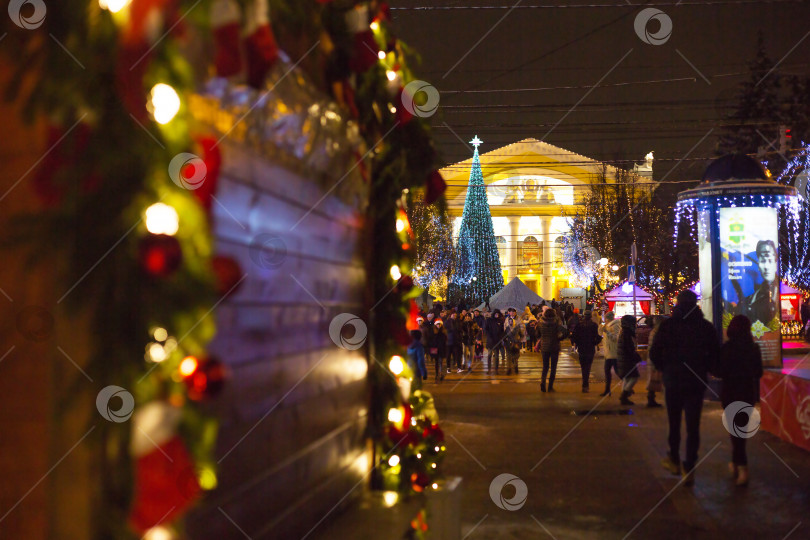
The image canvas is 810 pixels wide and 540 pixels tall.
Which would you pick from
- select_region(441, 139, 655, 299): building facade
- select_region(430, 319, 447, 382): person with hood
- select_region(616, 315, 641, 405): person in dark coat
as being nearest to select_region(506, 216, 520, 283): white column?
select_region(441, 139, 655, 299): building facade

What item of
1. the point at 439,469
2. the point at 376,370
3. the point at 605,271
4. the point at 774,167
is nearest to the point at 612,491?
the point at 439,469

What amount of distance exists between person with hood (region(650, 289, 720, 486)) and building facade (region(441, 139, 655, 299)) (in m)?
63.1

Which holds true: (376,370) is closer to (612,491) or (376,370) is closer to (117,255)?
(117,255)

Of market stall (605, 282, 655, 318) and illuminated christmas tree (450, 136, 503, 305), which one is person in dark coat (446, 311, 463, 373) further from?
illuminated christmas tree (450, 136, 503, 305)

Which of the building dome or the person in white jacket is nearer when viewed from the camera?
the building dome

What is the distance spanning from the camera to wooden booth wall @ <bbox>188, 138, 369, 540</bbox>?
2.77 m

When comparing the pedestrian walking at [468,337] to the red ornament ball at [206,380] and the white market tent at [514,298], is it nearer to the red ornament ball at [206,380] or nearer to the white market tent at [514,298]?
the white market tent at [514,298]

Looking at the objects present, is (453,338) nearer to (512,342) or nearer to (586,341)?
(512,342)

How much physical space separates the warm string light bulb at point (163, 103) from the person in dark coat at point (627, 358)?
518 inches

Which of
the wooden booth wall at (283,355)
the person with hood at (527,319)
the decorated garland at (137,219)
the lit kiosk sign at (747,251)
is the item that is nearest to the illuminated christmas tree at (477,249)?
the person with hood at (527,319)

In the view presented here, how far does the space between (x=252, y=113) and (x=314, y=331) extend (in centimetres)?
117

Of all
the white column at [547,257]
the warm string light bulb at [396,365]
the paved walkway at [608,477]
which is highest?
the white column at [547,257]

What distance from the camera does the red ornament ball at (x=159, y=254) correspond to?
2109 mm

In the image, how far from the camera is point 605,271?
52.0 m
